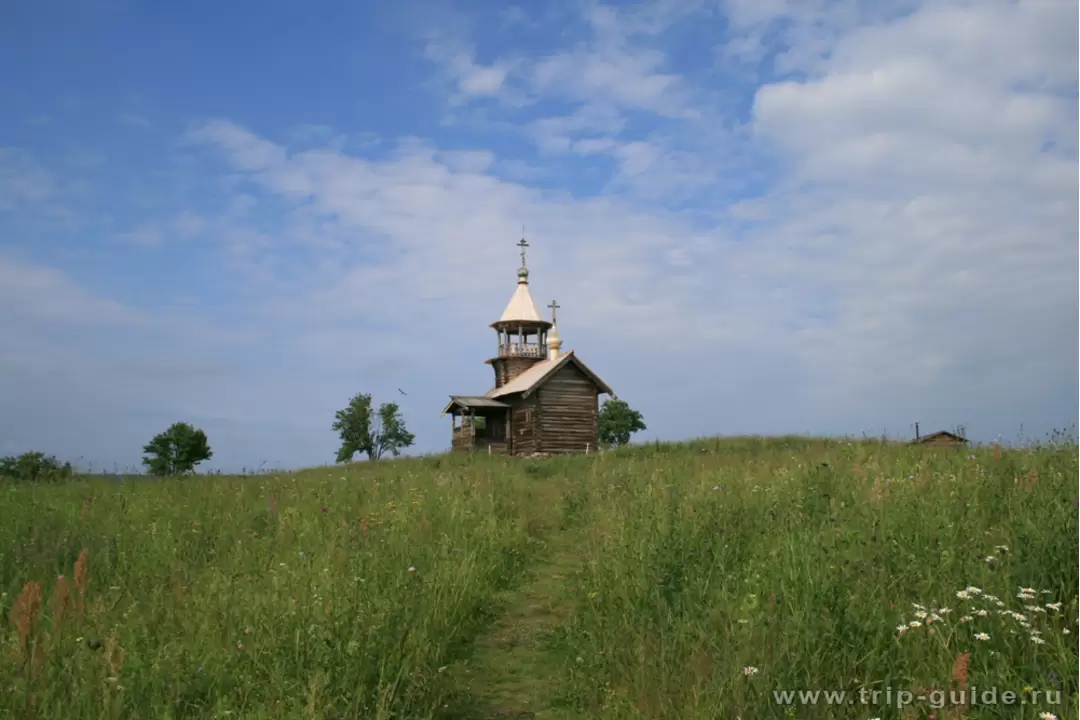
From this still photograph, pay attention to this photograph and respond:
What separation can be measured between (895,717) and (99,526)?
10.2m

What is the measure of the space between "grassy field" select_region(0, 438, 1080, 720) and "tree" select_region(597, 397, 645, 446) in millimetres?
57155

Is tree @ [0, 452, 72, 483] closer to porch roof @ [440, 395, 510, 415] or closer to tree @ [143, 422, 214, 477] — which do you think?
porch roof @ [440, 395, 510, 415]

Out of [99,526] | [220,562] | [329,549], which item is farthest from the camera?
[99,526]

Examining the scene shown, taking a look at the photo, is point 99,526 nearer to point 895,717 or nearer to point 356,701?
point 356,701

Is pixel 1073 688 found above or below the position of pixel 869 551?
below

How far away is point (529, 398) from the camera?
39.2 metres

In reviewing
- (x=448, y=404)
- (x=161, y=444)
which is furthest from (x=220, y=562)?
(x=161, y=444)

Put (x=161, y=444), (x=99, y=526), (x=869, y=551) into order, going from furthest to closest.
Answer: (x=161, y=444) → (x=99, y=526) → (x=869, y=551)

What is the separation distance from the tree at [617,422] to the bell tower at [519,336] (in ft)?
80.9

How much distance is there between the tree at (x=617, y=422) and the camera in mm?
68062

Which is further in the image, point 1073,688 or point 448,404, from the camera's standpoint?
point 448,404

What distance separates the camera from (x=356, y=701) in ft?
16.4

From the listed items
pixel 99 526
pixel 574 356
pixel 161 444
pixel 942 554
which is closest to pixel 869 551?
pixel 942 554

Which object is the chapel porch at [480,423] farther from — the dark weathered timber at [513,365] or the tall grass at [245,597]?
the tall grass at [245,597]
